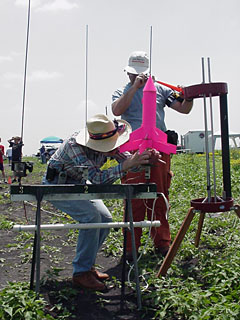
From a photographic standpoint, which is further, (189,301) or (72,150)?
(72,150)

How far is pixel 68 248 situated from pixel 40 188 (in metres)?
A: 2.48

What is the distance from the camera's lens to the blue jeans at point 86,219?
12.5 ft

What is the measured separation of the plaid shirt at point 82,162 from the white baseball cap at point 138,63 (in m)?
0.99

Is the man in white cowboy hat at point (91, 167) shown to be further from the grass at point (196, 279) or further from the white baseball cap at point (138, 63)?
the white baseball cap at point (138, 63)

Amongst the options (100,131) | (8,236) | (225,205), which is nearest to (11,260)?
(8,236)

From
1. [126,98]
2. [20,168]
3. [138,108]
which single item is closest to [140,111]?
[138,108]

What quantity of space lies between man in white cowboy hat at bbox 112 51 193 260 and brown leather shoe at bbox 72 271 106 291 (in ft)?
2.60

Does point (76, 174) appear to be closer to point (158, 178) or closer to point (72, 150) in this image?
point (72, 150)

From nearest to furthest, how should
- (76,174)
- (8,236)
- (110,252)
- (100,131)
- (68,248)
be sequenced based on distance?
1. (100,131)
2. (76,174)
3. (110,252)
4. (68,248)
5. (8,236)

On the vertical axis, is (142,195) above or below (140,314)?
above

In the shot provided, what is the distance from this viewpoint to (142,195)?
11.5ft

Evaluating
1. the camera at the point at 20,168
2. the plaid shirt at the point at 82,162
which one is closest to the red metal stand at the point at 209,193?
the plaid shirt at the point at 82,162

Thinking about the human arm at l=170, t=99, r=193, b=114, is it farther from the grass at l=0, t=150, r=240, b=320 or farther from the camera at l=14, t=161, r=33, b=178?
the camera at l=14, t=161, r=33, b=178

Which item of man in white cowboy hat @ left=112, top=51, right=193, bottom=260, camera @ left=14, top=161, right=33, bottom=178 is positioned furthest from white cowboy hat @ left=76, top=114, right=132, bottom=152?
man in white cowboy hat @ left=112, top=51, right=193, bottom=260
